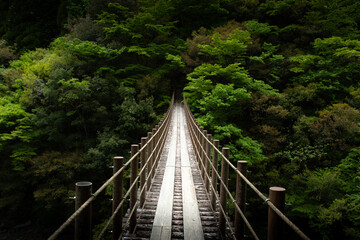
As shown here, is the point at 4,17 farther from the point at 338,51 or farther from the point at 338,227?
the point at 338,227


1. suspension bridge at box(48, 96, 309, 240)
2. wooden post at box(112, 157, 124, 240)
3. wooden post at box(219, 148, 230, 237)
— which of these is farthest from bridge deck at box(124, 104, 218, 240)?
wooden post at box(112, 157, 124, 240)

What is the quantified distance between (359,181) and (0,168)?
21.5m

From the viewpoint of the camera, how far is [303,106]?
48.9 feet

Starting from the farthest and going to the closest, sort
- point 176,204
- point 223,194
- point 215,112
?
point 215,112, point 176,204, point 223,194

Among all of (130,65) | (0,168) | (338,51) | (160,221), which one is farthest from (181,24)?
(160,221)

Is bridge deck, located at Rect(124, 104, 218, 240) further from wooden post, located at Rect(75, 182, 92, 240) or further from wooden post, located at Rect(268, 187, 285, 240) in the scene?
wooden post, located at Rect(268, 187, 285, 240)

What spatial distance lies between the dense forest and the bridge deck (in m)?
5.74

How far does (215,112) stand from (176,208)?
361 inches

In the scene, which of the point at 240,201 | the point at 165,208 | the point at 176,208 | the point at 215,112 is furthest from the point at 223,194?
the point at 215,112

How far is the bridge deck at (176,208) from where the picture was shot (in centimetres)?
305

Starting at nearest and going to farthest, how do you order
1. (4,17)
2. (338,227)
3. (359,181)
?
(359,181)
(338,227)
(4,17)

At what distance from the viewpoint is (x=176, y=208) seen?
12.5ft

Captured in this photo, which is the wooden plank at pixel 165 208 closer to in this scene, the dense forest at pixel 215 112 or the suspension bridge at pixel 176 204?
the suspension bridge at pixel 176 204

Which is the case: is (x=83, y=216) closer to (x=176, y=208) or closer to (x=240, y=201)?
(x=240, y=201)
